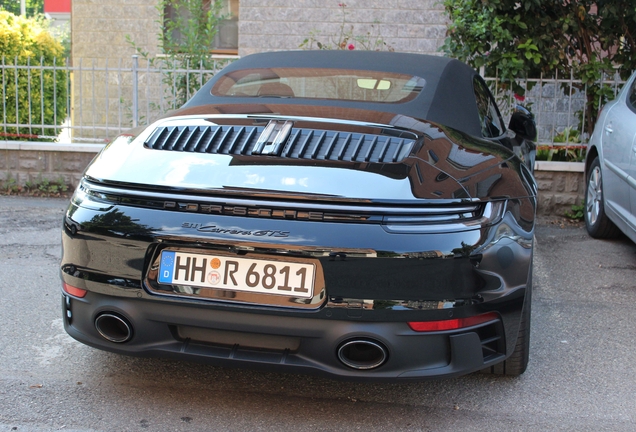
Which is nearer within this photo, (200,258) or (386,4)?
(200,258)

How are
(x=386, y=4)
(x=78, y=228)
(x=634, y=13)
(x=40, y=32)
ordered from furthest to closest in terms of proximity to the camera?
(x=386, y=4)
(x=40, y=32)
(x=634, y=13)
(x=78, y=228)

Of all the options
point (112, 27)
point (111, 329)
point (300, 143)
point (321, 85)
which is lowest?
point (111, 329)

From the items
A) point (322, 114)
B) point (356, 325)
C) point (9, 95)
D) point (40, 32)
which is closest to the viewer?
point (356, 325)

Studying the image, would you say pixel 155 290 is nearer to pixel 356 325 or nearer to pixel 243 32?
pixel 356 325

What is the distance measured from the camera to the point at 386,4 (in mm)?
10352

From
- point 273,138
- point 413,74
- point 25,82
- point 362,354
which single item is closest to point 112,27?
point 25,82

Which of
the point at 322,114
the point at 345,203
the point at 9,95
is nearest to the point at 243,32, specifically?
the point at 9,95

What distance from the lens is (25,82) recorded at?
7789mm

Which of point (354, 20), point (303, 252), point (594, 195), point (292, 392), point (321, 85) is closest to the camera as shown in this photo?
point (303, 252)

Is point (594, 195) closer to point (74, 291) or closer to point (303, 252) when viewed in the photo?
point (303, 252)

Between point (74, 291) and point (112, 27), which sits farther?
point (112, 27)

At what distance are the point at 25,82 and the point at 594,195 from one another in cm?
595

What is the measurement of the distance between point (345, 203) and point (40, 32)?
7.87 metres

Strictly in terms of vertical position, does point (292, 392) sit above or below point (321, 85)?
below
